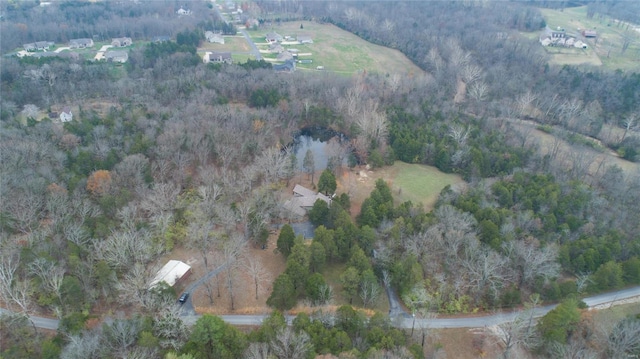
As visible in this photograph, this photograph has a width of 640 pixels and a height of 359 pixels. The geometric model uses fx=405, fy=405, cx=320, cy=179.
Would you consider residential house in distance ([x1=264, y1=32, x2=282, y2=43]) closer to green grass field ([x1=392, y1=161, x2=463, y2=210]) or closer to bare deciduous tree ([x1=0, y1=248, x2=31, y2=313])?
green grass field ([x1=392, y1=161, x2=463, y2=210])

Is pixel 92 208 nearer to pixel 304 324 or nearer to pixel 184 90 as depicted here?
pixel 304 324

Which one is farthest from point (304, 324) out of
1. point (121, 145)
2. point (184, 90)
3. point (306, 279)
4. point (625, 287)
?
point (184, 90)

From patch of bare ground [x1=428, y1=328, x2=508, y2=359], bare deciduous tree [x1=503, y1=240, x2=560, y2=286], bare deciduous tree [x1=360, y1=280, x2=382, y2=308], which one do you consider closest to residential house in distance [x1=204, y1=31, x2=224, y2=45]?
bare deciduous tree [x1=360, y1=280, x2=382, y2=308]

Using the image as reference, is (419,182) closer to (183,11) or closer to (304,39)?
(304,39)

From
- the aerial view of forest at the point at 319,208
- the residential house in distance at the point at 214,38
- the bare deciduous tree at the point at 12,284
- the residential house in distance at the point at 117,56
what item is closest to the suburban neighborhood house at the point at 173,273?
the aerial view of forest at the point at 319,208

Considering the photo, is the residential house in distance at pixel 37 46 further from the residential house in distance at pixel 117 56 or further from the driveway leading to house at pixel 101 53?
the residential house in distance at pixel 117 56

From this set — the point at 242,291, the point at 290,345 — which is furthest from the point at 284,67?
the point at 290,345
